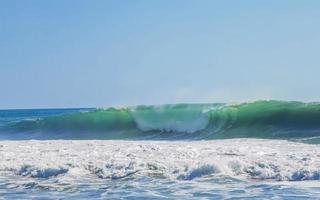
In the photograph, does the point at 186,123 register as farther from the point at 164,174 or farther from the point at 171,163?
the point at 164,174

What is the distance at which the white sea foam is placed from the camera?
9188mm

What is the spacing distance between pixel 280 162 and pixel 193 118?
42.8 feet

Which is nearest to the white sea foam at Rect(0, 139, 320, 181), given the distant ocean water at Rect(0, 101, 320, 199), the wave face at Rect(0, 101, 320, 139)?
the distant ocean water at Rect(0, 101, 320, 199)

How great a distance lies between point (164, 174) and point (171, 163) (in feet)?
2.14

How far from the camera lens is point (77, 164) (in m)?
10.4

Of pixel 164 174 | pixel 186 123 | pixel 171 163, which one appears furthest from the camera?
pixel 186 123

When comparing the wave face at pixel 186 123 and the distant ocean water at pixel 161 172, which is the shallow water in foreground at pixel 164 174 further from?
the wave face at pixel 186 123

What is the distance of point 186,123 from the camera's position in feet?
73.5

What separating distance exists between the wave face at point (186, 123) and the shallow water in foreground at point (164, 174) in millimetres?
7414

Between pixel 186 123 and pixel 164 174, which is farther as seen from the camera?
pixel 186 123

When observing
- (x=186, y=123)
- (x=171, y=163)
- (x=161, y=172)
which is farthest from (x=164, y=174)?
(x=186, y=123)

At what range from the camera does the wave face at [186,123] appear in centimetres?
1980

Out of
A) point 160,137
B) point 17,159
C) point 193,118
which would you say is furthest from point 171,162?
point 193,118

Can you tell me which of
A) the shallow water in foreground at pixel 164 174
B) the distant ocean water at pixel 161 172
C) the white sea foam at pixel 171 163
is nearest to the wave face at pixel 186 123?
the distant ocean water at pixel 161 172
